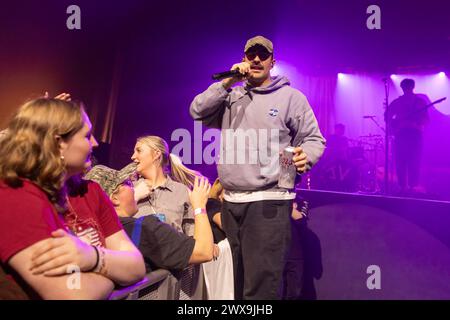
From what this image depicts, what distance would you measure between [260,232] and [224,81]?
84 centimetres

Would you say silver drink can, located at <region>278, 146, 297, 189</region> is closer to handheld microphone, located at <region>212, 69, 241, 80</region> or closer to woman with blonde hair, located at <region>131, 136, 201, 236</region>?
handheld microphone, located at <region>212, 69, 241, 80</region>

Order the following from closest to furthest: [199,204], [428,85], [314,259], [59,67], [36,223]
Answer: [36,223]
[199,204]
[314,259]
[59,67]
[428,85]

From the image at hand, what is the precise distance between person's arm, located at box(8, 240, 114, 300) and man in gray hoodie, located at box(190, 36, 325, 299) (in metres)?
1.11

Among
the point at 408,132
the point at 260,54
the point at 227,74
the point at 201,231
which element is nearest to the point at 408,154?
the point at 408,132

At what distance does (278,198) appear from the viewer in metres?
2.14

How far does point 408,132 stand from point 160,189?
462 centimetres

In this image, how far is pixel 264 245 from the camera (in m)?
2.10

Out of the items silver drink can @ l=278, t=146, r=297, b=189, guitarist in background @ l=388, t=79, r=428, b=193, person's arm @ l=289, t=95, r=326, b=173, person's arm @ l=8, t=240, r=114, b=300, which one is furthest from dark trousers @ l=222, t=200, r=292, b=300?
guitarist in background @ l=388, t=79, r=428, b=193

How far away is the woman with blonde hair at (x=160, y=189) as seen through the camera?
9.24 ft

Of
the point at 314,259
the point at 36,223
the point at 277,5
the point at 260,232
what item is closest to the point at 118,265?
the point at 36,223

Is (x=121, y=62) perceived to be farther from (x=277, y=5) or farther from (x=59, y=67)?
(x=277, y=5)

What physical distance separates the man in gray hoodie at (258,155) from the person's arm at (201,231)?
318 mm

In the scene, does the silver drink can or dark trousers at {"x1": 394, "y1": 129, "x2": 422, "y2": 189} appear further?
dark trousers at {"x1": 394, "y1": 129, "x2": 422, "y2": 189}

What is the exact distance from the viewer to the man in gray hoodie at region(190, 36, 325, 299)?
2107mm
